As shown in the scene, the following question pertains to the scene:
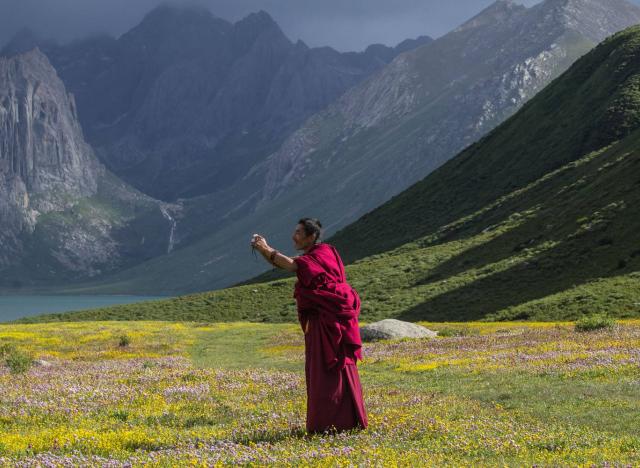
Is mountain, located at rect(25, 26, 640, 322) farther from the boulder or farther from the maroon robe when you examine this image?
the maroon robe

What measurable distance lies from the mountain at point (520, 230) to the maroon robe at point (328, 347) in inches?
1732

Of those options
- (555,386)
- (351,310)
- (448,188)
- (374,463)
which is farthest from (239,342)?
(448,188)

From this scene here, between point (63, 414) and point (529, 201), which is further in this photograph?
point (529, 201)

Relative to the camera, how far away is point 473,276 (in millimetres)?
82250

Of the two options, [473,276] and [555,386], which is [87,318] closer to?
[473,276]

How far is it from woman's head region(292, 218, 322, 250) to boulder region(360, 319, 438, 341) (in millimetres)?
30295

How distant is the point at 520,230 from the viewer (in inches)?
3649

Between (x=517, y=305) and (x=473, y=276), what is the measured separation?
1634 cm

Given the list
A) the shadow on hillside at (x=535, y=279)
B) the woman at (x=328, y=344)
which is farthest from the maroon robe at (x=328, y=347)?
the shadow on hillside at (x=535, y=279)

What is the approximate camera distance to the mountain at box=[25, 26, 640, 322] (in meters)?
68.6

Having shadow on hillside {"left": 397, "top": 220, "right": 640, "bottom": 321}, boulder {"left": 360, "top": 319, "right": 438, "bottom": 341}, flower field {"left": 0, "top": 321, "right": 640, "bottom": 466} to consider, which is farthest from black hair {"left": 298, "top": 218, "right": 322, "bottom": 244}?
shadow on hillside {"left": 397, "top": 220, "right": 640, "bottom": 321}

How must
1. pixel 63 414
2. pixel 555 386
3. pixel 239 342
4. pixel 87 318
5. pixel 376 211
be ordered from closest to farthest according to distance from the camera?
pixel 63 414 < pixel 555 386 < pixel 239 342 < pixel 87 318 < pixel 376 211

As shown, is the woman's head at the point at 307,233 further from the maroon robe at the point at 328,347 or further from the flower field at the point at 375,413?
the flower field at the point at 375,413

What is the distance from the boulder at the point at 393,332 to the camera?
4403 cm
